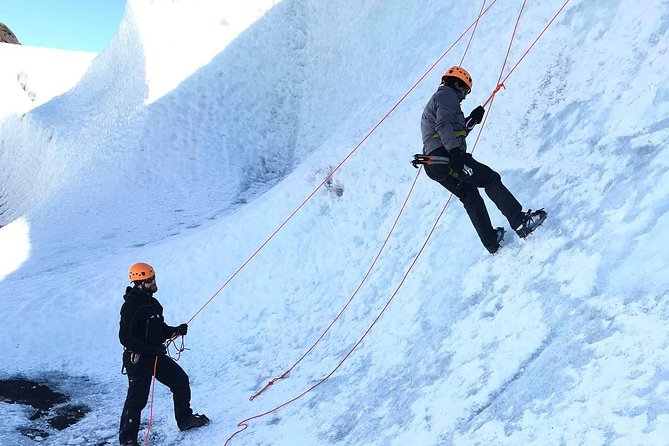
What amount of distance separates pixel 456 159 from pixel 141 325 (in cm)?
445

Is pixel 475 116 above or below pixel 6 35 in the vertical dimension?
below

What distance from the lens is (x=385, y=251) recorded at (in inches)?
366

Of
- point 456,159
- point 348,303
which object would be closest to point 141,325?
point 348,303

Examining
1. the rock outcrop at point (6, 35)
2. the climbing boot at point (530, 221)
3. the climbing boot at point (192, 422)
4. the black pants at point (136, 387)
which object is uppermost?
the rock outcrop at point (6, 35)

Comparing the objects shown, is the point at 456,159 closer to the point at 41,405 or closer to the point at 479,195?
the point at 479,195

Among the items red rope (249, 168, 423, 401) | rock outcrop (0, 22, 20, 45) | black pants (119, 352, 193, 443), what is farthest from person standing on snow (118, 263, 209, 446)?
rock outcrop (0, 22, 20, 45)

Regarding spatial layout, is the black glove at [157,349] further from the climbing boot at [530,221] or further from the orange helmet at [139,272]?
the climbing boot at [530,221]

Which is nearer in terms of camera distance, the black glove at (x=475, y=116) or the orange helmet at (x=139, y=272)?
the black glove at (x=475, y=116)

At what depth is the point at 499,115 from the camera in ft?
29.6

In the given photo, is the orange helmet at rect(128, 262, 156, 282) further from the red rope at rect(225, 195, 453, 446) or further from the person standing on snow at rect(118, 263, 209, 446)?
the red rope at rect(225, 195, 453, 446)

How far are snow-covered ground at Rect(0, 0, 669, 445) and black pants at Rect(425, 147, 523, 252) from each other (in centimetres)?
34

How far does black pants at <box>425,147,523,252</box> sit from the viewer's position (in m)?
6.14

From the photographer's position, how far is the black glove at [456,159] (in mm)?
6191

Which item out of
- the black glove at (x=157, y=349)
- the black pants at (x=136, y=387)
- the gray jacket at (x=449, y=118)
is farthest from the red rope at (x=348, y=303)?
the gray jacket at (x=449, y=118)
